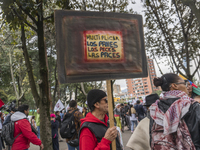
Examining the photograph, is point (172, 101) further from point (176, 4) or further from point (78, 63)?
point (176, 4)

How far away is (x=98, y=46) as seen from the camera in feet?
7.64

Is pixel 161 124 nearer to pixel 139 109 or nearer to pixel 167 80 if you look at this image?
pixel 167 80

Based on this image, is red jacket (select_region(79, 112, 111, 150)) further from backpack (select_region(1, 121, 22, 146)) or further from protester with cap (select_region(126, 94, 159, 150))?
backpack (select_region(1, 121, 22, 146))

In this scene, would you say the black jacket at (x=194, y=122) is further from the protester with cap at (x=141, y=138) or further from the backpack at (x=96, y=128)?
the backpack at (x=96, y=128)

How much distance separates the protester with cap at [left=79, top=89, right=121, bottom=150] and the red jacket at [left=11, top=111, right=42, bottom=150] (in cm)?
241

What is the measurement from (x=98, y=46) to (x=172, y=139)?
1.33m

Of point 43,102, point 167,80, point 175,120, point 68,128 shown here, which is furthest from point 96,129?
point 43,102

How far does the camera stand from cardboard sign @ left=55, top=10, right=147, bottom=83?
222cm

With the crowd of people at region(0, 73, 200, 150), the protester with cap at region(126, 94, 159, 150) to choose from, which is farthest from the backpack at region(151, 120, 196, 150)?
the protester with cap at region(126, 94, 159, 150)

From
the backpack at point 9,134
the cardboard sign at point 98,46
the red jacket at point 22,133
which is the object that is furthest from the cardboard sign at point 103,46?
the backpack at point 9,134

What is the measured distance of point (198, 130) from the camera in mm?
1736

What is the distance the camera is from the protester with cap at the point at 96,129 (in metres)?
2.02

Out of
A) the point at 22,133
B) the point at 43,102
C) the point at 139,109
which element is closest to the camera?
the point at 22,133

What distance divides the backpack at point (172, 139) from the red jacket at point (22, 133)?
3.07 meters
